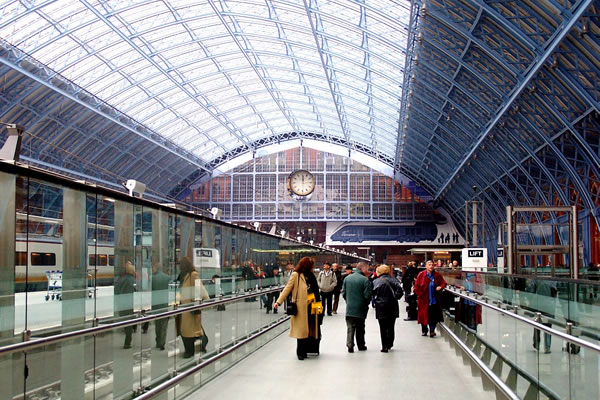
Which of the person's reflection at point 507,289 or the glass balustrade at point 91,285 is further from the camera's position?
the person's reflection at point 507,289

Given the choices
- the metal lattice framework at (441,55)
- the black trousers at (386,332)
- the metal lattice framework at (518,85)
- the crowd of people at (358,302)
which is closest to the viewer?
the crowd of people at (358,302)

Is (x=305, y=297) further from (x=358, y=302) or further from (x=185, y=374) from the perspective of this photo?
(x=185, y=374)

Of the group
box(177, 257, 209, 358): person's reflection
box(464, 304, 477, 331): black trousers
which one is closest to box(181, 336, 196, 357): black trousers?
box(177, 257, 209, 358): person's reflection

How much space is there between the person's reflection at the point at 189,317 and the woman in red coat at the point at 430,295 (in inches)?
304

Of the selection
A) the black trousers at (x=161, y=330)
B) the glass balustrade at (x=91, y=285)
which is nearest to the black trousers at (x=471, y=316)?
the glass balustrade at (x=91, y=285)

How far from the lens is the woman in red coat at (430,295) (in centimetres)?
1695

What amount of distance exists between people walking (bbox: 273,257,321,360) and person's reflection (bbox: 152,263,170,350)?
13.7 feet

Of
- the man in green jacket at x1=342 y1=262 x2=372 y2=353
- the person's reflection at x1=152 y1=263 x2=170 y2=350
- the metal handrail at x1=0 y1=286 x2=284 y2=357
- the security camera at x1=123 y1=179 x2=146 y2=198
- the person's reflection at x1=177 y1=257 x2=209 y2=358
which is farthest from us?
the man in green jacket at x1=342 y1=262 x2=372 y2=353

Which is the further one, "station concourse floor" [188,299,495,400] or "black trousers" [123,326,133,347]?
"station concourse floor" [188,299,495,400]

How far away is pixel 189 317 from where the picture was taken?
962 cm

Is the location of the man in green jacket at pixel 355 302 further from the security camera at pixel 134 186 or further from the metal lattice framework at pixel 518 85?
the metal lattice framework at pixel 518 85

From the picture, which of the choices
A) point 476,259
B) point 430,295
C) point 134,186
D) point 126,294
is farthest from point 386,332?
point 476,259

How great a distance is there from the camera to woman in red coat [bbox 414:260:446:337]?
1695cm

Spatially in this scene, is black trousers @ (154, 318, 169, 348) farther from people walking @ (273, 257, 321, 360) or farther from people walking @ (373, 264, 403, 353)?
people walking @ (373, 264, 403, 353)
